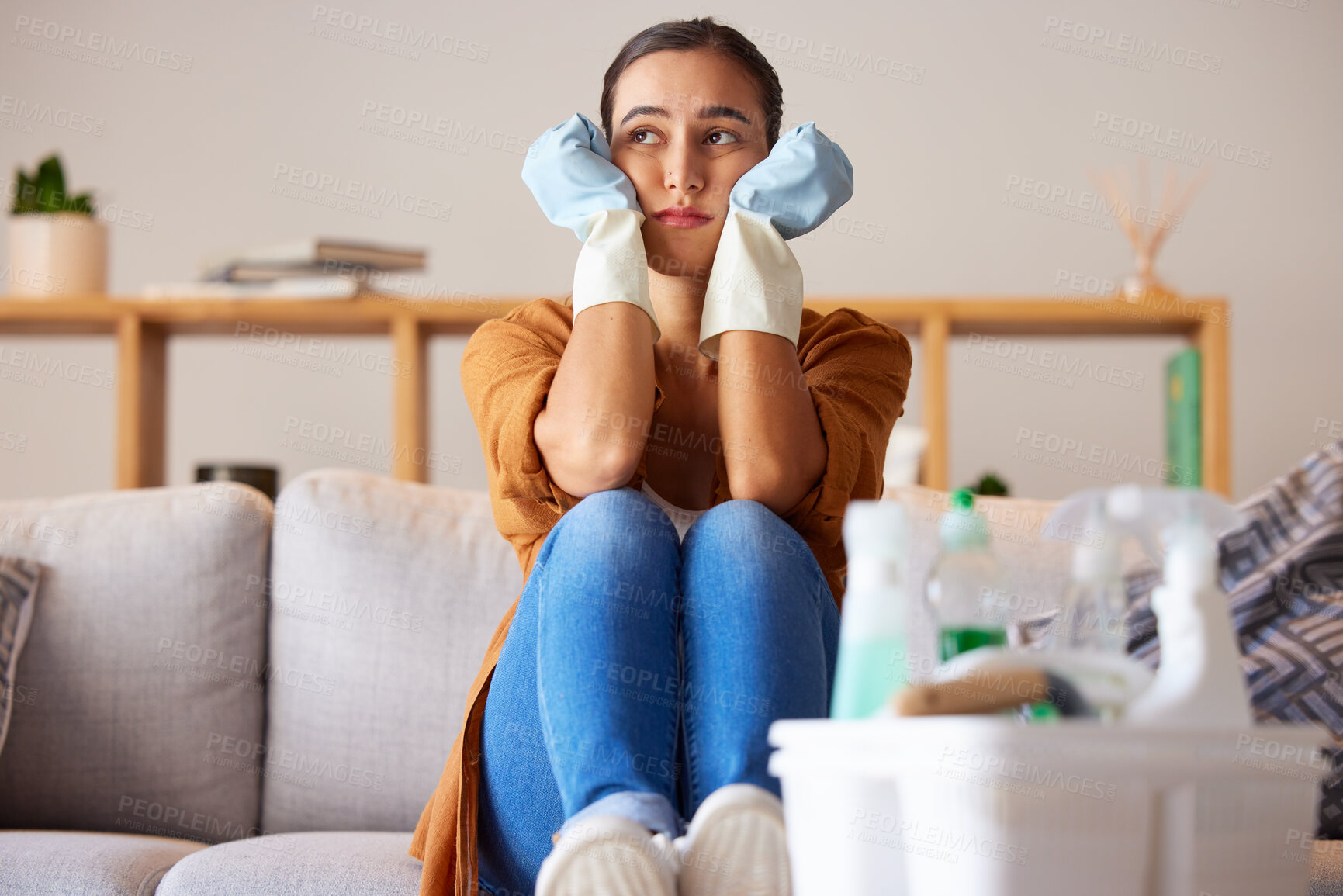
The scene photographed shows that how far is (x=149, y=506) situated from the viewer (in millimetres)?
1697

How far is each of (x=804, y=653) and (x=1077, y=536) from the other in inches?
9.3

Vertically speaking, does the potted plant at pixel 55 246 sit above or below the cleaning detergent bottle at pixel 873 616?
above

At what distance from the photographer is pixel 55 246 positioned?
2.31 meters

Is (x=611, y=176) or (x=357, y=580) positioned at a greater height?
(x=611, y=176)

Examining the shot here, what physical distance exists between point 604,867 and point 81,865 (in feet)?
2.61

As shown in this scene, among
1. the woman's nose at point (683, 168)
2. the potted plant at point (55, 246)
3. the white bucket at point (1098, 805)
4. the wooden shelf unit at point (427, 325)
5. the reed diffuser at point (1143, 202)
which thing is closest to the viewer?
the white bucket at point (1098, 805)

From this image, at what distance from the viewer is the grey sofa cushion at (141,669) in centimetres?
155

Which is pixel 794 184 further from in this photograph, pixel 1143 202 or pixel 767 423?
pixel 1143 202

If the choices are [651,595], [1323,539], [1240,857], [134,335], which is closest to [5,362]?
[134,335]

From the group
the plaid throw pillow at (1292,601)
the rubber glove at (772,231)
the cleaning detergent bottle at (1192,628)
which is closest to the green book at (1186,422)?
the plaid throw pillow at (1292,601)

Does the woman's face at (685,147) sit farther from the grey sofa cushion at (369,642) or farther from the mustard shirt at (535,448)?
the grey sofa cushion at (369,642)

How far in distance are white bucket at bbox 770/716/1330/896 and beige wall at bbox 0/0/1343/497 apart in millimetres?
2005

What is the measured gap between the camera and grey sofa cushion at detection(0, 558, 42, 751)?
1.50 metres

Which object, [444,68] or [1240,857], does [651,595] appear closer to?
[1240,857]
